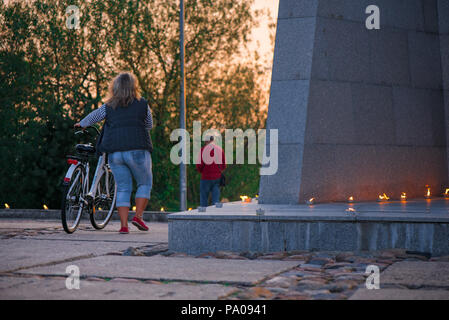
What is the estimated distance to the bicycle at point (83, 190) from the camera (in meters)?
8.13

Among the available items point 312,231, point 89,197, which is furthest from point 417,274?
point 89,197

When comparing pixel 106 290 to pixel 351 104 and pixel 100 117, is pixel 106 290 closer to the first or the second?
pixel 100 117

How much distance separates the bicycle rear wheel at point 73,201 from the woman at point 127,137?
0.59m

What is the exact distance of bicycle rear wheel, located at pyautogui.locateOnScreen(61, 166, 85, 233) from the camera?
8078 millimetres

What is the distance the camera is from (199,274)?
4688 millimetres

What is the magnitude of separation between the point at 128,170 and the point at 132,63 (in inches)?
533

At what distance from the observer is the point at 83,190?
8.50m

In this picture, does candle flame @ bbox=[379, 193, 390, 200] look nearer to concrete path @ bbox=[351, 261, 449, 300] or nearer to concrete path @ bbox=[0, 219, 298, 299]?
concrete path @ bbox=[0, 219, 298, 299]

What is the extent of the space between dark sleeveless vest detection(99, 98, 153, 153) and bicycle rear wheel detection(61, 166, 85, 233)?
0.65 m

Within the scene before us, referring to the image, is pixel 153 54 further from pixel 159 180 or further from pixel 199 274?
pixel 199 274

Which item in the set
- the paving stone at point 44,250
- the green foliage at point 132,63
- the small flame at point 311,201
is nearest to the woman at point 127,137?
the paving stone at point 44,250

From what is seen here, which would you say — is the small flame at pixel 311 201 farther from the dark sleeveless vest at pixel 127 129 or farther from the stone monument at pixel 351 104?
the dark sleeveless vest at pixel 127 129

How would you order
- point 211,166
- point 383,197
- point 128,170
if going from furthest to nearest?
point 211,166
point 383,197
point 128,170
